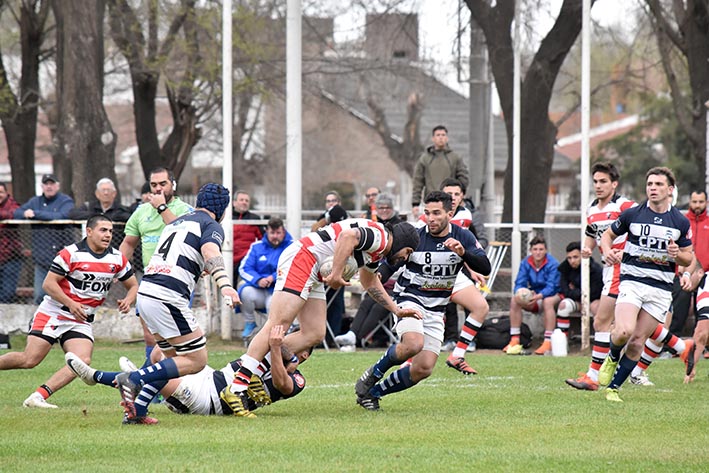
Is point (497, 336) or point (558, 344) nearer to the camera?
point (558, 344)

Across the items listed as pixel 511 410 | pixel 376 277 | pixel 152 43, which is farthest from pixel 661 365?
pixel 152 43

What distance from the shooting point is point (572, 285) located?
16.7 meters

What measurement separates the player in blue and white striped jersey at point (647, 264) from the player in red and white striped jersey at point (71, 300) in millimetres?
4624

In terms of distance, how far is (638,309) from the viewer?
414 inches

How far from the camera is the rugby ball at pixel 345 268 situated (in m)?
9.21

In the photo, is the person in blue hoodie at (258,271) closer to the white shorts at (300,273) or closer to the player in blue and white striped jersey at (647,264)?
the player in blue and white striped jersey at (647,264)

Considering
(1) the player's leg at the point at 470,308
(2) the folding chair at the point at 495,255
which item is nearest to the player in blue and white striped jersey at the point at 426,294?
(1) the player's leg at the point at 470,308

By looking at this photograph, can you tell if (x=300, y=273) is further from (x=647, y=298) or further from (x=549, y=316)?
(x=549, y=316)

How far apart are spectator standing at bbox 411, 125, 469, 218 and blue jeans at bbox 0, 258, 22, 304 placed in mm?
6112

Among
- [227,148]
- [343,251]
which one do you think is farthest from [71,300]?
[227,148]

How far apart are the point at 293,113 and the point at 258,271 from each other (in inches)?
111

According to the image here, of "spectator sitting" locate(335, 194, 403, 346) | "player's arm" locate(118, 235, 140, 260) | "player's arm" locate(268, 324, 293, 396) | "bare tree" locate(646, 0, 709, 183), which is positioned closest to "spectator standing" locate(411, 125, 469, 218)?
"spectator sitting" locate(335, 194, 403, 346)

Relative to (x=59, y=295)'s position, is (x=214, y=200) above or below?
above

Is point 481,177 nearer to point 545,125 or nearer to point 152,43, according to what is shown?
point 545,125
